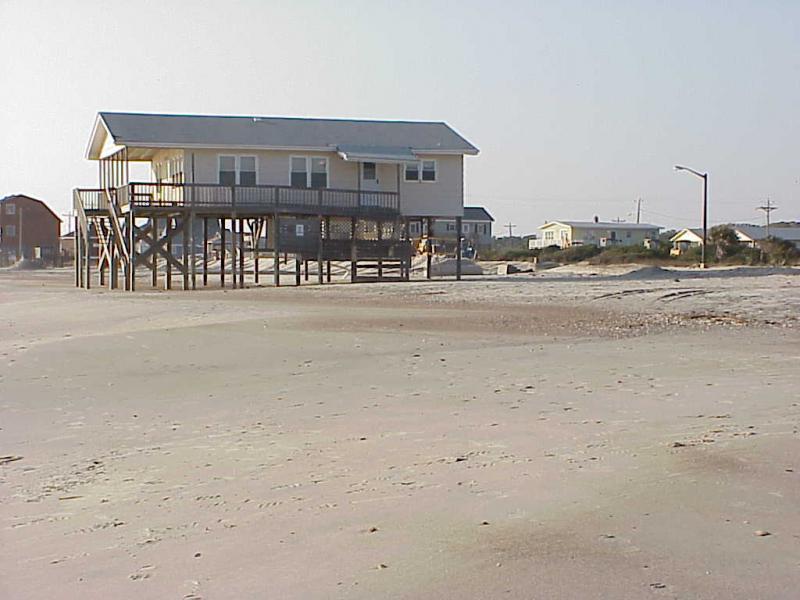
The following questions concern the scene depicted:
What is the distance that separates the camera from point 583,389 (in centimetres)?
1173

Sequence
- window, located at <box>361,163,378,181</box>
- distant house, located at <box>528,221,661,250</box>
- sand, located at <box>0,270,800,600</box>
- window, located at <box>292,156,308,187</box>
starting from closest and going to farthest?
sand, located at <box>0,270,800,600</box>, window, located at <box>292,156,308,187</box>, window, located at <box>361,163,378,181</box>, distant house, located at <box>528,221,661,250</box>

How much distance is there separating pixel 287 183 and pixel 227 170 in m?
2.17

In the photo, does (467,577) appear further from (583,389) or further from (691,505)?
(583,389)

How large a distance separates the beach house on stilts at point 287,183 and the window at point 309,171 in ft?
0.12

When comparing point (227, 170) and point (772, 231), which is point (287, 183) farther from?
point (772, 231)

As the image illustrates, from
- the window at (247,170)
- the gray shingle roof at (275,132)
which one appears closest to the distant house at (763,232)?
the gray shingle roof at (275,132)

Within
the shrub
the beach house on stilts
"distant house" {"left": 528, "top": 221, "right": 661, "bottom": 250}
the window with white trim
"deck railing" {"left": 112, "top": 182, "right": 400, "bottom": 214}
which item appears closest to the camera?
"deck railing" {"left": 112, "top": 182, "right": 400, "bottom": 214}

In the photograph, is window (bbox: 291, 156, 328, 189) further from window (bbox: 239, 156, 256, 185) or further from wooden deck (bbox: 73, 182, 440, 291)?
window (bbox: 239, 156, 256, 185)

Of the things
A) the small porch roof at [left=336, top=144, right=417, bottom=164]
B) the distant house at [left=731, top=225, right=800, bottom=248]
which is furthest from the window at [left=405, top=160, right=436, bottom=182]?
the distant house at [left=731, top=225, right=800, bottom=248]

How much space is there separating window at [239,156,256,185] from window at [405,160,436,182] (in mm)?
5623

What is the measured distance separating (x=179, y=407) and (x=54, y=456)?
2.48m

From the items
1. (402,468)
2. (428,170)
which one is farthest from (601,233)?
(402,468)

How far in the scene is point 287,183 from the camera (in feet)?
129

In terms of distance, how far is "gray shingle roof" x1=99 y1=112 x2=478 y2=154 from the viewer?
3841 centimetres
